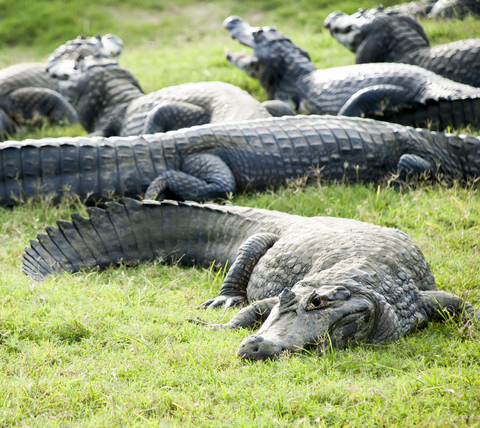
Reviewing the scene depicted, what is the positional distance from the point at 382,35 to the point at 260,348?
6597 mm

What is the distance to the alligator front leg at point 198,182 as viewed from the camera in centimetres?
465

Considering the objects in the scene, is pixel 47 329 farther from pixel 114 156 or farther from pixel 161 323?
pixel 114 156

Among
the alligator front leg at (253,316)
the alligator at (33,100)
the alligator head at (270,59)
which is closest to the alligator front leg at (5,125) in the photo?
the alligator at (33,100)

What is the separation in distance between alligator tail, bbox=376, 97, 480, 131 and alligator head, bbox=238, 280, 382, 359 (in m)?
3.84

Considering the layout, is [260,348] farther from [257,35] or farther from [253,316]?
[257,35]

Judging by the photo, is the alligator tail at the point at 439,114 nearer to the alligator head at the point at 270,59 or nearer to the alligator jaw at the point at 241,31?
the alligator head at the point at 270,59

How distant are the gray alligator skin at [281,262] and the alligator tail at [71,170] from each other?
102 centimetres

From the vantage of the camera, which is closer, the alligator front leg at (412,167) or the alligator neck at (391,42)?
the alligator front leg at (412,167)

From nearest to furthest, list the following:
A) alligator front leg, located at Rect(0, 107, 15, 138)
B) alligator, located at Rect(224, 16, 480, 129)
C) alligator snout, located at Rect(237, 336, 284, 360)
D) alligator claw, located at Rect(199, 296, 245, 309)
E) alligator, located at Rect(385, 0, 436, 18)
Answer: alligator snout, located at Rect(237, 336, 284, 360) < alligator claw, located at Rect(199, 296, 245, 309) < alligator, located at Rect(224, 16, 480, 129) < alligator front leg, located at Rect(0, 107, 15, 138) < alligator, located at Rect(385, 0, 436, 18)

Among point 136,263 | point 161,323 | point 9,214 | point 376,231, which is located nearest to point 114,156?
point 9,214

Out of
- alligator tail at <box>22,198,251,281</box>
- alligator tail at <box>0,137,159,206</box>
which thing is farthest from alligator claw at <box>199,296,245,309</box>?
alligator tail at <box>0,137,159,206</box>

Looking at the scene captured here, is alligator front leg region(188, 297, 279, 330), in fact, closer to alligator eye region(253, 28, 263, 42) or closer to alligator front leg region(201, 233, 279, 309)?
alligator front leg region(201, 233, 279, 309)

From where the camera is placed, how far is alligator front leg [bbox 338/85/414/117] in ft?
19.8

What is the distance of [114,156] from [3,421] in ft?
10.3
